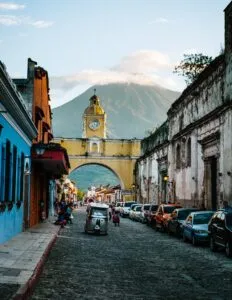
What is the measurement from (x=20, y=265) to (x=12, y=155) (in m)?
8.02

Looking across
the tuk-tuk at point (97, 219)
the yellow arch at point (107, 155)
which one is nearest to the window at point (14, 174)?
the tuk-tuk at point (97, 219)

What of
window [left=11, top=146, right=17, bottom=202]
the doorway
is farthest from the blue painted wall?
the doorway

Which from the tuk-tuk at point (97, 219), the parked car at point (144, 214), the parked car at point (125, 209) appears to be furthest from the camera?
the parked car at point (125, 209)

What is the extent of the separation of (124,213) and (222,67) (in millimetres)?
27881

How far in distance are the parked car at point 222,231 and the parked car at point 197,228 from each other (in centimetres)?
165

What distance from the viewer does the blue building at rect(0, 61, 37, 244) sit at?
16422mm

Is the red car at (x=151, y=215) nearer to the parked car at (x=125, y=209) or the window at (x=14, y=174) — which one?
the window at (x=14, y=174)

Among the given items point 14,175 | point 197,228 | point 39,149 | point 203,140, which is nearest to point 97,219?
point 39,149

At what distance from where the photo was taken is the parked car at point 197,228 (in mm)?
19678

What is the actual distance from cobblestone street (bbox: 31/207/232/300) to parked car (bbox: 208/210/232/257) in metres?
0.32

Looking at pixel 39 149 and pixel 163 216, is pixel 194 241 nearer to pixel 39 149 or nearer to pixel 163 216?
pixel 163 216

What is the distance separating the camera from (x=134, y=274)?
12.0 metres

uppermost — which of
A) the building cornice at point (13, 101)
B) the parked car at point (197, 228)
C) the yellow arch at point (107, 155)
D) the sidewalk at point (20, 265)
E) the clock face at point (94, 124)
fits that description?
the clock face at point (94, 124)

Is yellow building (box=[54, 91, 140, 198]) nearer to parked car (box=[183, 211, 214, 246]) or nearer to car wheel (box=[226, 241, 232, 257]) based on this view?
parked car (box=[183, 211, 214, 246])
